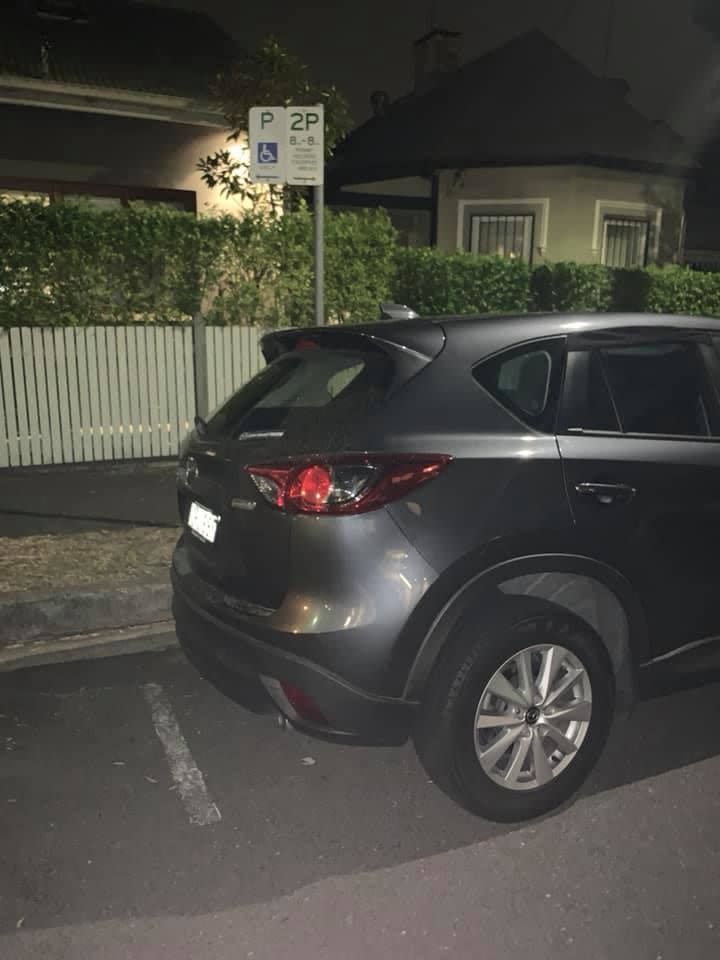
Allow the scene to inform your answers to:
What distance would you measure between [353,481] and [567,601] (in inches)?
40.8

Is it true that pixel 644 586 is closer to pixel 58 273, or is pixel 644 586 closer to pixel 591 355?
pixel 591 355

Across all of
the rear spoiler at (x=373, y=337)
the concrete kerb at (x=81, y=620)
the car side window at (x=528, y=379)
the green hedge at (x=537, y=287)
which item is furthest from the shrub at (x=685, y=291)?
the car side window at (x=528, y=379)

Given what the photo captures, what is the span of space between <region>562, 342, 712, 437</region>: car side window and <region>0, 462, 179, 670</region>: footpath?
8.70 ft

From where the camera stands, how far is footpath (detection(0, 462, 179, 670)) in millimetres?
4500

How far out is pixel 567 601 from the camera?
308 cm

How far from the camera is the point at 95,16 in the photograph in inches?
552

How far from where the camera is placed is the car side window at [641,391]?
9.77 ft

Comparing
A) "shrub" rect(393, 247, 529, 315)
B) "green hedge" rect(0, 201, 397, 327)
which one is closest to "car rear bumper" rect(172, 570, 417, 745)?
"green hedge" rect(0, 201, 397, 327)

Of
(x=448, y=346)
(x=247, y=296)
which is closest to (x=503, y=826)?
(x=448, y=346)

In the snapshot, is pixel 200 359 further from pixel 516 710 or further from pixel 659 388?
pixel 516 710

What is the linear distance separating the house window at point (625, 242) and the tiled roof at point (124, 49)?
7119mm

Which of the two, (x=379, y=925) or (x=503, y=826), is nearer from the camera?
(x=379, y=925)

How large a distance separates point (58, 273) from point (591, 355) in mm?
5917

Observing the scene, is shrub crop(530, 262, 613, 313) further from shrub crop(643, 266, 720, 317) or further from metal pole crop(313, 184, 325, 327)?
metal pole crop(313, 184, 325, 327)
